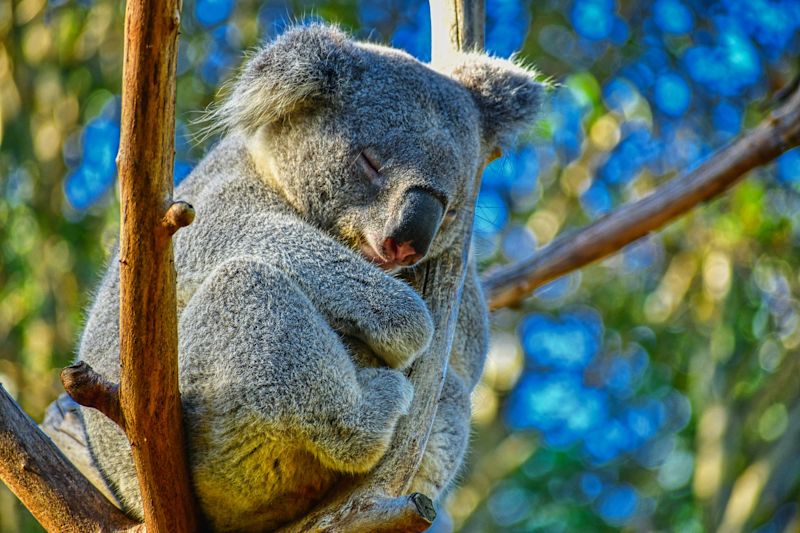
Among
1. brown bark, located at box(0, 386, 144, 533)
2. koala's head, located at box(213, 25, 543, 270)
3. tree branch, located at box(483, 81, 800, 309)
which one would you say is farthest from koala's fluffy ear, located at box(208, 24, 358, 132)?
Answer: tree branch, located at box(483, 81, 800, 309)

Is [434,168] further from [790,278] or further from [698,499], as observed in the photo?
[790,278]

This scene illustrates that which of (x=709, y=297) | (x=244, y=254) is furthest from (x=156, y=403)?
(x=709, y=297)

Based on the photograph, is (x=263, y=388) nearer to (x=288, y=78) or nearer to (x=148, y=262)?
(x=148, y=262)

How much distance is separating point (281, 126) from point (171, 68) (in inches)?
53.8

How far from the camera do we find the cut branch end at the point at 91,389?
88.0 inches

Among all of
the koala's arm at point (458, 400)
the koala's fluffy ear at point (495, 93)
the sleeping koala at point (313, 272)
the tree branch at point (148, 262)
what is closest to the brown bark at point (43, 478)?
the sleeping koala at point (313, 272)

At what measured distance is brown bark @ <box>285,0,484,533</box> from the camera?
2.33 meters

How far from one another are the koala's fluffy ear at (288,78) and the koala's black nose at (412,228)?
552 mm

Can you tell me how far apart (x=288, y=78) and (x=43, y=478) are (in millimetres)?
1573

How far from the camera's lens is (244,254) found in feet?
9.91

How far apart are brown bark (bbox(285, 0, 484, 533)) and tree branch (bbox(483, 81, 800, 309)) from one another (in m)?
1.28

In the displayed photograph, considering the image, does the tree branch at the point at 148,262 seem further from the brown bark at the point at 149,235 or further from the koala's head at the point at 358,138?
the koala's head at the point at 358,138

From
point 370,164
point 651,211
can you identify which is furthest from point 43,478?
point 651,211

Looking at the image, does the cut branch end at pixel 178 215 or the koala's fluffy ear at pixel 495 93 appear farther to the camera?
the koala's fluffy ear at pixel 495 93
